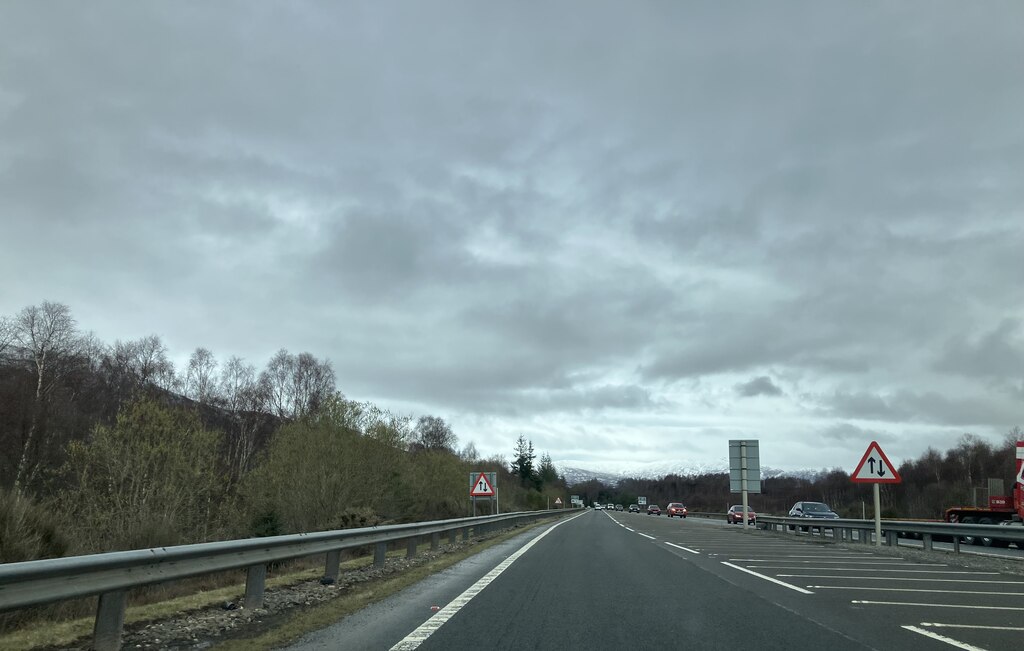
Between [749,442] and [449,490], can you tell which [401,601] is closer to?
[749,442]

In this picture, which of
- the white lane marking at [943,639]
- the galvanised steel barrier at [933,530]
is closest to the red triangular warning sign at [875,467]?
the galvanised steel barrier at [933,530]

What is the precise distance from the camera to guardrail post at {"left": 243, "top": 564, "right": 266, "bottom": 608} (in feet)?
29.0

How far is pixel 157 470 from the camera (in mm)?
25688

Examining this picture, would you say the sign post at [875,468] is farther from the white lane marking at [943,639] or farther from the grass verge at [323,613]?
the white lane marking at [943,639]

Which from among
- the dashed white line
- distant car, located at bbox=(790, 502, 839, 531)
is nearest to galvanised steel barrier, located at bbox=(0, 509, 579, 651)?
the dashed white line

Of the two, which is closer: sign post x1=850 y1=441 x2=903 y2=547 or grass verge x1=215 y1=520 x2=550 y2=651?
grass verge x1=215 y1=520 x2=550 y2=651

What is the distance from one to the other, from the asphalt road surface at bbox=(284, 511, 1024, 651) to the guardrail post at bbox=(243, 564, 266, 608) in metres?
1.27

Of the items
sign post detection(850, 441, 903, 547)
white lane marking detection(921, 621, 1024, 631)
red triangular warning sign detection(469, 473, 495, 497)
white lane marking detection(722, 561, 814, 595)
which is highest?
sign post detection(850, 441, 903, 547)

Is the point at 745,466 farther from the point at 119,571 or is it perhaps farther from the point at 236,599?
the point at 119,571

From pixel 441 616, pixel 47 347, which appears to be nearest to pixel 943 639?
pixel 441 616

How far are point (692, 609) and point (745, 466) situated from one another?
3030cm

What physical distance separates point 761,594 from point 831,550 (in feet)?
41.3

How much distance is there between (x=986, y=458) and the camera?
9862cm

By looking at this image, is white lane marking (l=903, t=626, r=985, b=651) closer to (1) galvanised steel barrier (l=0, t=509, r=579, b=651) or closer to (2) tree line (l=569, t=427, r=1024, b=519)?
(1) galvanised steel barrier (l=0, t=509, r=579, b=651)
